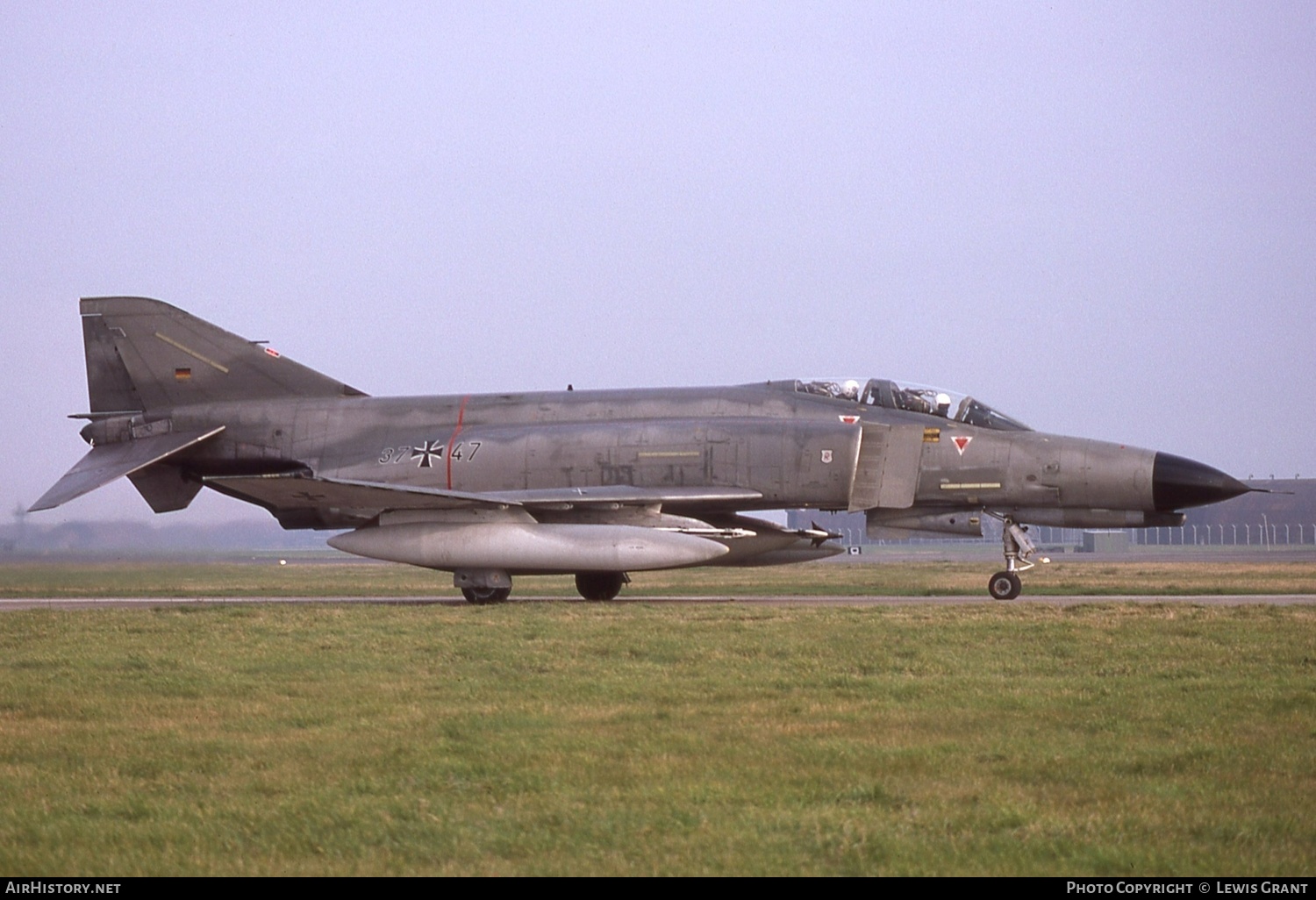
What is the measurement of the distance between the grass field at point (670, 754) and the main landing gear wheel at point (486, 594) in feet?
19.2

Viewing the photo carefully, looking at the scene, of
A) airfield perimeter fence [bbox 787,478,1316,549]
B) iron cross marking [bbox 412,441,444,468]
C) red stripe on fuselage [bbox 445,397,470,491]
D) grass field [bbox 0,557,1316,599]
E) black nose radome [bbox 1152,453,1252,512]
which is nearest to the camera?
black nose radome [bbox 1152,453,1252,512]

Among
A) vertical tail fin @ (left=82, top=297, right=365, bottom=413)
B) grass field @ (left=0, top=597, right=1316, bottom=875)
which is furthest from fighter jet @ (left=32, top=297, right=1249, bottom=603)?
grass field @ (left=0, top=597, right=1316, bottom=875)

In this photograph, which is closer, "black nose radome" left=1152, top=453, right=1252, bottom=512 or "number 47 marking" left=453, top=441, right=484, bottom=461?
"black nose radome" left=1152, top=453, right=1252, bottom=512

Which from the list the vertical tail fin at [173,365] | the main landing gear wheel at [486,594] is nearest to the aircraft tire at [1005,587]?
the main landing gear wheel at [486,594]

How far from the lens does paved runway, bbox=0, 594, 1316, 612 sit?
17.5m

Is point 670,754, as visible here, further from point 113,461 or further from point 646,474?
point 113,461

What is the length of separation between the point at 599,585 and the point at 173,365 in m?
7.41

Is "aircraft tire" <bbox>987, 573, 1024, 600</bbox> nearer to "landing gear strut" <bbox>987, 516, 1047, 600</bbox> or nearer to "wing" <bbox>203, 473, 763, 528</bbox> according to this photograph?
"landing gear strut" <bbox>987, 516, 1047, 600</bbox>

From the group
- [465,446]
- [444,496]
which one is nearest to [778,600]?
[444,496]

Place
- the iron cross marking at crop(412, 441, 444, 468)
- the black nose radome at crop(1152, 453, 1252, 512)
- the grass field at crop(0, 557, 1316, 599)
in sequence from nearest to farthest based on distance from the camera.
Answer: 1. the black nose radome at crop(1152, 453, 1252, 512)
2. the iron cross marking at crop(412, 441, 444, 468)
3. the grass field at crop(0, 557, 1316, 599)

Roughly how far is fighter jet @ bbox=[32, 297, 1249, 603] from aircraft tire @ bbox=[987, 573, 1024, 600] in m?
0.03
